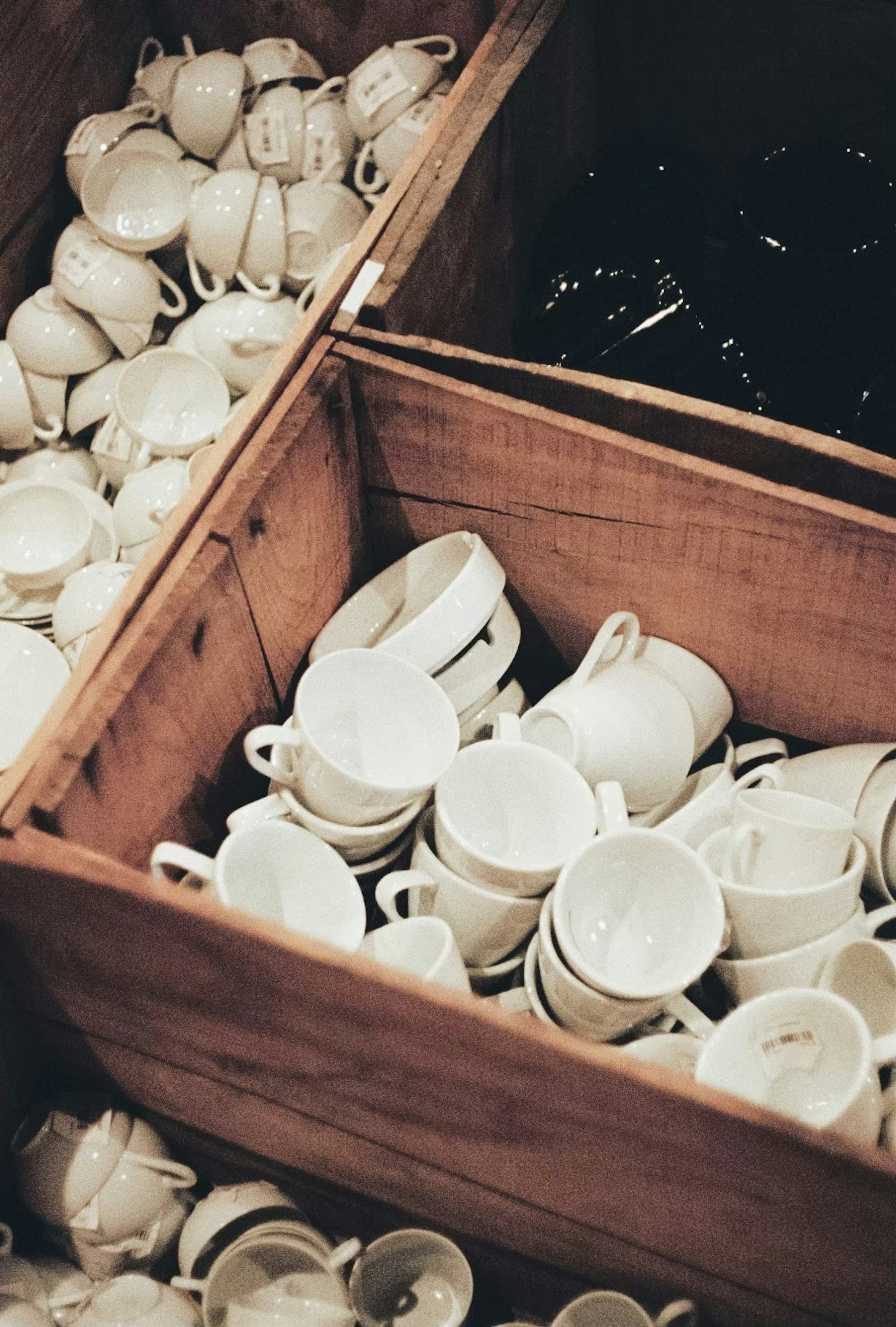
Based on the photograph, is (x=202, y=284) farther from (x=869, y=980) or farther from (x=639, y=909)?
(x=869, y=980)

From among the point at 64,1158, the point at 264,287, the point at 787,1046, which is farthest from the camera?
the point at 264,287

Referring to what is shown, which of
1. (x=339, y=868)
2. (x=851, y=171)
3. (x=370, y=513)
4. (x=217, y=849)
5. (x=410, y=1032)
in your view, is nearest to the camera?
(x=410, y=1032)

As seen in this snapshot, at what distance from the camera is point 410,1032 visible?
0.82 meters

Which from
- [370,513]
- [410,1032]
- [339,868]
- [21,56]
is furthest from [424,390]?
[21,56]

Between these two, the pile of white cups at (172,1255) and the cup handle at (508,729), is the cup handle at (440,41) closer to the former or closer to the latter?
the cup handle at (508,729)

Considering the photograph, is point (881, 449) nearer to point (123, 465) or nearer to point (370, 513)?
point (370, 513)

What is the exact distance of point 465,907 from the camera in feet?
3.17

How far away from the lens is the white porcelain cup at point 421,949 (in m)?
0.91

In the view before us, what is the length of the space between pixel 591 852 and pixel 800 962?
0.20 m

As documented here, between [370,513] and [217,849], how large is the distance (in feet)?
1.38

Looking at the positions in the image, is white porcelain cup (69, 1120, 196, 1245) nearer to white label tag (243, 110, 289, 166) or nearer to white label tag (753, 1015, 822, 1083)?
white label tag (753, 1015, 822, 1083)

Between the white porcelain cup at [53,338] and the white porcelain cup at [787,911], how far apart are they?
3.48 ft

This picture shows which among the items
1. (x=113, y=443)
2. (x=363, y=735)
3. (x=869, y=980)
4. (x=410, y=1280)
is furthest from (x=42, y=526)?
(x=869, y=980)

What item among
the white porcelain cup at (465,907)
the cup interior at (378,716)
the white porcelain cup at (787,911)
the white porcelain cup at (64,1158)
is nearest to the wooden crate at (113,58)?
the cup interior at (378,716)
